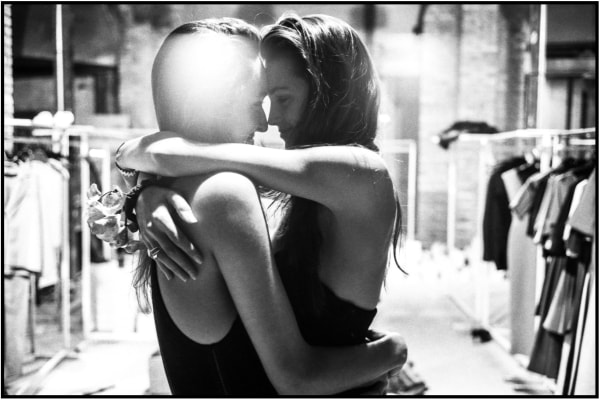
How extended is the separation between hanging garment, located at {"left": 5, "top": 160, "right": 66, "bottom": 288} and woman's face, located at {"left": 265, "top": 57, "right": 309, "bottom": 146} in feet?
7.98

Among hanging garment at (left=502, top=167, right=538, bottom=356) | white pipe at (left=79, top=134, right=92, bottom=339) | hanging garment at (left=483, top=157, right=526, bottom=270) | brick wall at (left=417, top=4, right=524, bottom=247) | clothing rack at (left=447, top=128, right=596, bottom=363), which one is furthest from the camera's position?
brick wall at (left=417, top=4, right=524, bottom=247)

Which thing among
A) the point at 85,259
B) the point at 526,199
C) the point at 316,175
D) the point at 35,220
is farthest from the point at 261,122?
the point at 85,259

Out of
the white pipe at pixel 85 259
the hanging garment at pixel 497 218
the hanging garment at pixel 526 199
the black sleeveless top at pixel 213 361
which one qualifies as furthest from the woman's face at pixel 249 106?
the hanging garment at pixel 497 218

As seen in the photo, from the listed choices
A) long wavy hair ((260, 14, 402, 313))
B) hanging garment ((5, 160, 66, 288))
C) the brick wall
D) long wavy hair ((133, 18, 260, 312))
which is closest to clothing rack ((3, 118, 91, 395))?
hanging garment ((5, 160, 66, 288))

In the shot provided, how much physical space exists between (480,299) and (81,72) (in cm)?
425

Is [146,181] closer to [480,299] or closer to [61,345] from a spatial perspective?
[61,345]

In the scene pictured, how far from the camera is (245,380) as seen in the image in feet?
2.39

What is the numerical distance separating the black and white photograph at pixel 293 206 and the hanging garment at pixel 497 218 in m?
0.01

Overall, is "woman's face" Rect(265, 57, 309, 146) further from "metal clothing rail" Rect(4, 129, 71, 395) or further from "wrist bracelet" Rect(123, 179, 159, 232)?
"metal clothing rail" Rect(4, 129, 71, 395)

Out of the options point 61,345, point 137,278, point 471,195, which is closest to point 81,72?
point 61,345

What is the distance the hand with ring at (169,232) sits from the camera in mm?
656

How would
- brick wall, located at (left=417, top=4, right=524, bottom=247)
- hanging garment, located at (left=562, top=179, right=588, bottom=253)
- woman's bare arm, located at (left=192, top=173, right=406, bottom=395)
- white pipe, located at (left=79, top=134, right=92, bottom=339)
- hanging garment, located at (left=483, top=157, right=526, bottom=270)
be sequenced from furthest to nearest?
brick wall, located at (left=417, top=4, right=524, bottom=247) < hanging garment, located at (left=483, top=157, right=526, bottom=270) < white pipe, located at (left=79, top=134, right=92, bottom=339) < hanging garment, located at (left=562, top=179, right=588, bottom=253) < woman's bare arm, located at (left=192, top=173, right=406, bottom=395)

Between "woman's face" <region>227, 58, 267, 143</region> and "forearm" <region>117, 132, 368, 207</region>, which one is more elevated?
"woman's face" <region>227, 58, 267, 143</region>

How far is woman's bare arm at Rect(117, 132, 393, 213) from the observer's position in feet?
2.18
